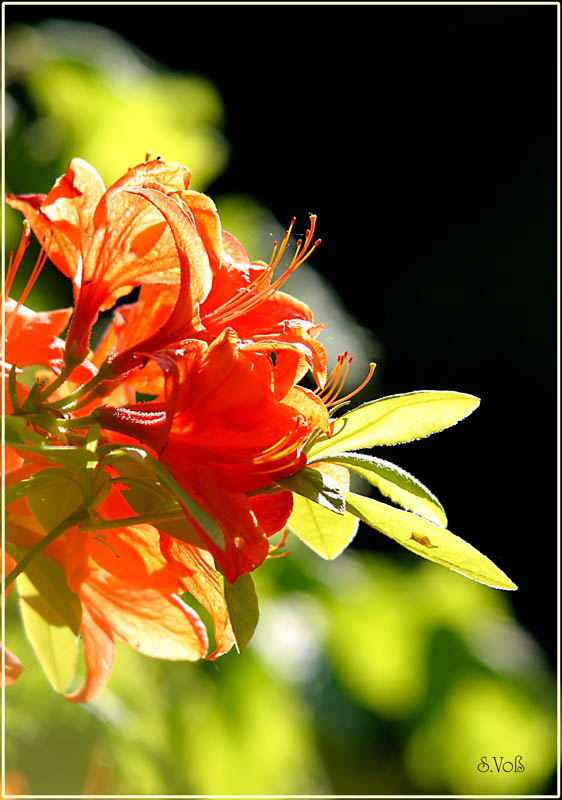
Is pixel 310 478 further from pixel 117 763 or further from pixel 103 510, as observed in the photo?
pixel 117 763

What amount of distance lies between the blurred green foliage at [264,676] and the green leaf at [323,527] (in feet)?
1.43

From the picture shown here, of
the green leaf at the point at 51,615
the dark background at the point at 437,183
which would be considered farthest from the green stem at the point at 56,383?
the dark background at the point at 437,183


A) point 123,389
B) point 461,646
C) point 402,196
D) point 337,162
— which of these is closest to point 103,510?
point 123,389

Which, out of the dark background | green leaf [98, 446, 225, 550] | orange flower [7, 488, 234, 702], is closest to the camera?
green leaf [98, 446, 225, 550]

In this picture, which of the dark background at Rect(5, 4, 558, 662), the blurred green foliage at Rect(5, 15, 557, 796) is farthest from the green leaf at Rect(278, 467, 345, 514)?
the dark background at Rect(5, 4, 558, 662)

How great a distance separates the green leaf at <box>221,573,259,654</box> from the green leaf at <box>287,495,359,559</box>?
0.26ft

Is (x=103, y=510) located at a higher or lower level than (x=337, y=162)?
higher

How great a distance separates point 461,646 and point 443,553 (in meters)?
1.57

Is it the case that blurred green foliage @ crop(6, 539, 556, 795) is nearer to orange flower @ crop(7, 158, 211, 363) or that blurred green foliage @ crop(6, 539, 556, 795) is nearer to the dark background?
orange flower @ crop(7, 158, 211, 363)

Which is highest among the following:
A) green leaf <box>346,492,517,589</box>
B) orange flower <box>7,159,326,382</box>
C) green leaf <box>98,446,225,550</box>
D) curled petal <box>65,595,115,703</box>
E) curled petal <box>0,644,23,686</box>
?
orange flower <box>7,159,326,382</box>

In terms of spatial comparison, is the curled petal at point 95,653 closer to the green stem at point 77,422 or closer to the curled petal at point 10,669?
the curled petal at point 10,669

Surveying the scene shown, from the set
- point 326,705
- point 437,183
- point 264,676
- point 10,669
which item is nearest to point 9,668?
point 10,669

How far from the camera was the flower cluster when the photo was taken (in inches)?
16.5

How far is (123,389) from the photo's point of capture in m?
0.54
